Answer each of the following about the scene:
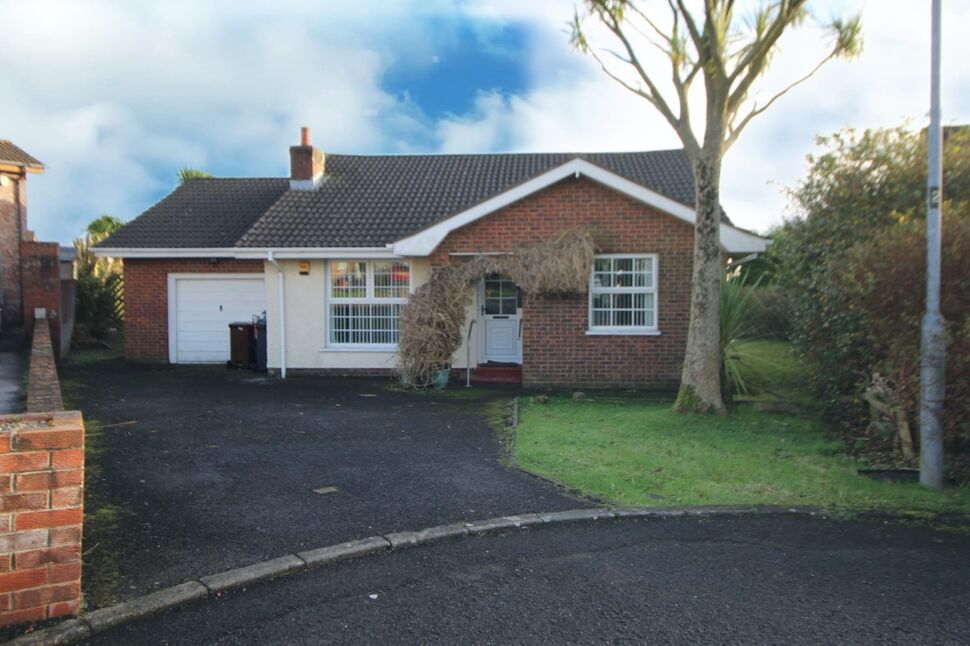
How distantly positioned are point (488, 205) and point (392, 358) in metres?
3.74

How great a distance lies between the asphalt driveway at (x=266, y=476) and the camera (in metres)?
5.14

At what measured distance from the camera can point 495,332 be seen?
15.2m

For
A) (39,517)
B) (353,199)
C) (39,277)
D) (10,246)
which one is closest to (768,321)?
(353,199)

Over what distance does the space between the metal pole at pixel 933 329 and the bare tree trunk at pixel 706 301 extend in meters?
3.62

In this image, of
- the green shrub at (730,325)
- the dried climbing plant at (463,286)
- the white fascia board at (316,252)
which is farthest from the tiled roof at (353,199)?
the green shrub at (730,325)

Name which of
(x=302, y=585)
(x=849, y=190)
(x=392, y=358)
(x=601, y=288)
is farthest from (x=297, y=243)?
→ (x=302, y=585)

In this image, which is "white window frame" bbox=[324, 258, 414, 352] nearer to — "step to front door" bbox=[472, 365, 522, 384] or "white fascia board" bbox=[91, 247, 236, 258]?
"step to front door" bbox=[472, 365, 522, 384]

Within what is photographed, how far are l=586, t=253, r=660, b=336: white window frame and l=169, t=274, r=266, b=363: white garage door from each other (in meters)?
8.17

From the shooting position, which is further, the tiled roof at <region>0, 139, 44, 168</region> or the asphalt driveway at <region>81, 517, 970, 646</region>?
the tiled roof at <region>0, 139, 44, 168</region>

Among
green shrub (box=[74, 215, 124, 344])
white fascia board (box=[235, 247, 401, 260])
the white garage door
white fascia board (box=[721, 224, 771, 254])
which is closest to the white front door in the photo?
white fascia board (box=[235, 247, 401, 260])

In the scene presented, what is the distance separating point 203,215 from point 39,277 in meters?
4.10

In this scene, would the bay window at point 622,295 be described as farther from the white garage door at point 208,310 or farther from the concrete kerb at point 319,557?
the white garage door at point 208,310

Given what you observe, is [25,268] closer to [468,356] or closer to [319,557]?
[468,356]

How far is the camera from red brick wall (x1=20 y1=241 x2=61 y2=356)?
15867 mm
